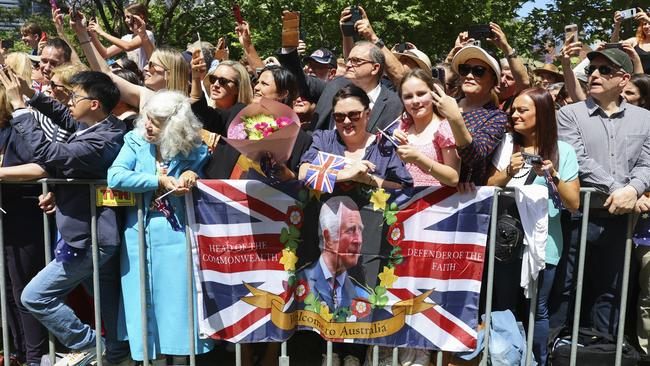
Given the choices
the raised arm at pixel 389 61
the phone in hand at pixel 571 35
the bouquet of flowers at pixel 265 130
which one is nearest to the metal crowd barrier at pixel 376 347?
the bouquet of flowers at pixel 265 130

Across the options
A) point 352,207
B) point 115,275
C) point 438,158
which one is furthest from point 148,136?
point 438,158

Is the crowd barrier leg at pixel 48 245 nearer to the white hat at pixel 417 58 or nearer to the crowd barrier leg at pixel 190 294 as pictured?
the crowd barrier leg at pixel 190 294

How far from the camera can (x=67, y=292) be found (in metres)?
4.72

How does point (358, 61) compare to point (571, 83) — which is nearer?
point (358, 61)

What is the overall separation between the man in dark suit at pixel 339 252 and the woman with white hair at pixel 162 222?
0.91 meters

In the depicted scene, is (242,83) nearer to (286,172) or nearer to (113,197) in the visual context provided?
(286,172)

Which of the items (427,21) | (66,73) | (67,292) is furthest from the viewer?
(427,21)

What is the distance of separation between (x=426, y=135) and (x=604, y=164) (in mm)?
1413

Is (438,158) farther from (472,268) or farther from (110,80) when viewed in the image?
(110,80)

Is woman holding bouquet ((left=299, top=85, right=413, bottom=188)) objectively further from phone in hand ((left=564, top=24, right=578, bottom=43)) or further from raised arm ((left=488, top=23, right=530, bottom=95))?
phone in hand ((left=564, top=24, right=578, bottom=43))

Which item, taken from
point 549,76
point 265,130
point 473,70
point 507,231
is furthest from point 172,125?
point 549,76

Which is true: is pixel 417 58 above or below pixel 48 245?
above

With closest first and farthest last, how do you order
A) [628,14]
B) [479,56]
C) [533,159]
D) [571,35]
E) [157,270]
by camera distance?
1. [533,159]
2. [157,270]
3. [479,56]
4. [571,35]
5. [628,14]

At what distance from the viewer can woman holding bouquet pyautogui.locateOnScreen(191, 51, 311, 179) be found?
15.6 ft
